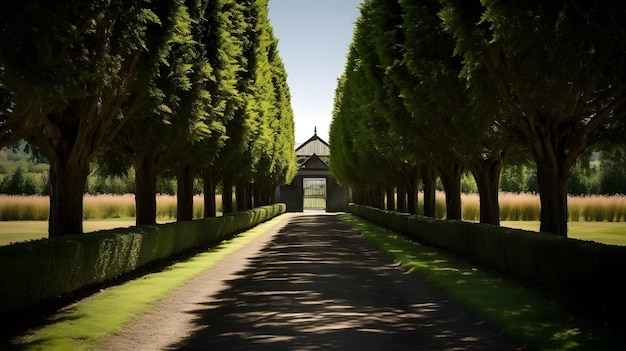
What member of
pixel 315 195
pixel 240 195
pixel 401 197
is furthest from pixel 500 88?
pixel 315 195

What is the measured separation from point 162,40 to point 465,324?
33.8 ft

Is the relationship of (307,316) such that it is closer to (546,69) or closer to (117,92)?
(546,69)

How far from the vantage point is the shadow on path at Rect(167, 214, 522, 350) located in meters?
8.56

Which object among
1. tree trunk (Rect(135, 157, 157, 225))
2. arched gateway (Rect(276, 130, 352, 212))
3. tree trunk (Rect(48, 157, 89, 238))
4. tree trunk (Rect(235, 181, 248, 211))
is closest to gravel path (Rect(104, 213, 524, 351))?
tree trunk (Rect(48, 157, 89, 238))

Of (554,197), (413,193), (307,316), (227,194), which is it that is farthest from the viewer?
(227,194)

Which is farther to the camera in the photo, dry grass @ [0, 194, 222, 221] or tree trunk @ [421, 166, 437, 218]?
dry grass @ [0, 194, 222, 221]

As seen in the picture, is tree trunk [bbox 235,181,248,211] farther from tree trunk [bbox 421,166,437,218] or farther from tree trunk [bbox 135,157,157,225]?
tree trunk [bbox 135,157,157,225]

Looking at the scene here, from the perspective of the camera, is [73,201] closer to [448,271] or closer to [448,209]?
[448,271]

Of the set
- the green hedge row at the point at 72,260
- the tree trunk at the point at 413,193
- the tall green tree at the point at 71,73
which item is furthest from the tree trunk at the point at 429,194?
the tall green tree at the point at 71,73

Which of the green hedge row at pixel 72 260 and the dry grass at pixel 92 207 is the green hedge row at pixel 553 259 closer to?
the green hedge row at pixel 72 260

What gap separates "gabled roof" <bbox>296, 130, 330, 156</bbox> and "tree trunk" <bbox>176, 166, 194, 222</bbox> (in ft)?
244

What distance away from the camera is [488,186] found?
77.9 ft

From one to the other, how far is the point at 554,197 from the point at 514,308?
6891mm

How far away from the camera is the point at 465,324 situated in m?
9.95
